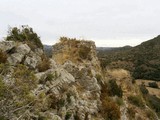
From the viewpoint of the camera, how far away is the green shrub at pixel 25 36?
988 inches

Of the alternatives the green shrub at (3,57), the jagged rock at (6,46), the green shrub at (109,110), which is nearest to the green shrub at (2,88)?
the green shrub at (3,57)

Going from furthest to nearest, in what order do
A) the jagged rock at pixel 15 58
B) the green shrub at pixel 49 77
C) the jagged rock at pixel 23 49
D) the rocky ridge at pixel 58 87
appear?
the jagged rock at pixel 23 49 → the jagged rock at pixel 15 58 → the green shrub at pixel 49 77 → the rocky ridge at pixel 58 87

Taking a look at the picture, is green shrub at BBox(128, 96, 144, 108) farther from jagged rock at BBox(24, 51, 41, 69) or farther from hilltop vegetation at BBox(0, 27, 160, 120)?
jagged rock at BBox(24, 51, 41, 69)

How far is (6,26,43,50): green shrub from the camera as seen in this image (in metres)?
25.1

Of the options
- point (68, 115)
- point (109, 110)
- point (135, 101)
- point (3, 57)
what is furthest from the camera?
point (135, 101)

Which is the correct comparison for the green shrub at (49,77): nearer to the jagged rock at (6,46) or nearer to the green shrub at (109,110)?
the jagged rock at (6,46)

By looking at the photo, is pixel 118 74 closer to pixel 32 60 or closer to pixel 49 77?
pixel 32 60

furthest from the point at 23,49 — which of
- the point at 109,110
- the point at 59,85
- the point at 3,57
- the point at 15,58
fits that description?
the point at 109,110

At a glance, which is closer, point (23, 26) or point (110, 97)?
point (110, 97)

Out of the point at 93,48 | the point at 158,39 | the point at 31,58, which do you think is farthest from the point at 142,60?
the point at 31,58

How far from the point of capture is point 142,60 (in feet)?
418

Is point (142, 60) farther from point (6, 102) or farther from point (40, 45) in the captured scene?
point (6, 102)

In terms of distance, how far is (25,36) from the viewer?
26016 mm

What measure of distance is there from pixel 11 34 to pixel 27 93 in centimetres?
1259
